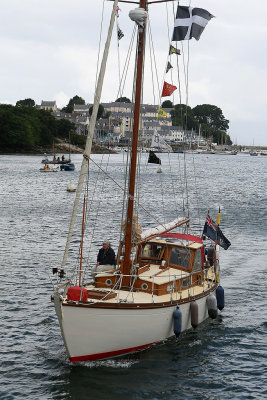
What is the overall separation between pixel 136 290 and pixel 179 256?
12.0 ft

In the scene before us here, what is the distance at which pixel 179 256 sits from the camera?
26266 mm

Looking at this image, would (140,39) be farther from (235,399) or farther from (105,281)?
(235,399)

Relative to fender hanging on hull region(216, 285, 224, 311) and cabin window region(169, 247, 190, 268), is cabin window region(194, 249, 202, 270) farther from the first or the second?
fender hanging on hull region(216, 285, 224, 311)

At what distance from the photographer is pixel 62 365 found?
21.4m

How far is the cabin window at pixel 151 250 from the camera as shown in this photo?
26.6 m

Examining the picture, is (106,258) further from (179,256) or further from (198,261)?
(198,261)


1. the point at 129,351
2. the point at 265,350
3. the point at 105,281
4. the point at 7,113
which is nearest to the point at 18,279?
the point at 105,281

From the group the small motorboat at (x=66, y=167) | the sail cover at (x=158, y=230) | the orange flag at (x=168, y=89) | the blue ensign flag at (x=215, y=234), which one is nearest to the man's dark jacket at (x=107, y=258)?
the sail cover at (x=158, y=230)

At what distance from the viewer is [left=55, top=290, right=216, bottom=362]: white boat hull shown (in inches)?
790

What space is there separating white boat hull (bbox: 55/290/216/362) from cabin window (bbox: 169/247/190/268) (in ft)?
12.9

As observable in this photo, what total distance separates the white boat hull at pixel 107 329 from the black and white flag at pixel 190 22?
39.8 feet

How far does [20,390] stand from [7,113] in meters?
182

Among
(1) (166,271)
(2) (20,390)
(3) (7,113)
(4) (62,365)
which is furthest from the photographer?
(3) (7,113)

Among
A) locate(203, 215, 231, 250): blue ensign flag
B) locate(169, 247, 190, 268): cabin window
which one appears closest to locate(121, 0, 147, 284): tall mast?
locate(169, 247, 190, 268): cabin window
